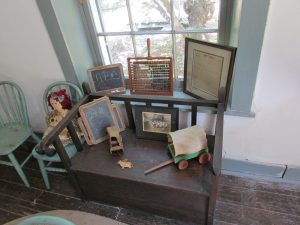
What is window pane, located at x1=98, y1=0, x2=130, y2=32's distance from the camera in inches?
54.7

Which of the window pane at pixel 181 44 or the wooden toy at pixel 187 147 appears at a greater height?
the window pane at pixel 181 44

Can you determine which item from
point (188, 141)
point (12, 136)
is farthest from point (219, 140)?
point (12, 136)

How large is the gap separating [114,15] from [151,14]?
9.4 inches

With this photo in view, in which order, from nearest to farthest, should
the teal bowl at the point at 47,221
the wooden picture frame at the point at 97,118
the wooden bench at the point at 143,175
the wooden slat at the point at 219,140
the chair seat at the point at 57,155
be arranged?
the teal bowl at the point at 47,221
the wooden slat at the point at 219,140
the wooden bench at the point at 143,175
the wooden picture frame at the point at 97,118
the chair seat at the point at 57,155

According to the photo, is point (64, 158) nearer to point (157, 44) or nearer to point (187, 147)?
point (187, 147)

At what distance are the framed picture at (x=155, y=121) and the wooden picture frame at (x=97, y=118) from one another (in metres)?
0.18

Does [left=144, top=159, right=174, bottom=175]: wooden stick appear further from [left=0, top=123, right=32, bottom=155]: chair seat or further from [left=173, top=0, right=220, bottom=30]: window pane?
[left=0, top=123, right=32, bottom=155]: chair seat

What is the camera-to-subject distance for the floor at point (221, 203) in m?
1.42

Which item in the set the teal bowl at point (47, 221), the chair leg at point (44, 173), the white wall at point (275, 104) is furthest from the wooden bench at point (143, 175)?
the teal bowl at point (47, 221)

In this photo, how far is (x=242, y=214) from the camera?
1.44 meters

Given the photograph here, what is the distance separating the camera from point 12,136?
1754 mm

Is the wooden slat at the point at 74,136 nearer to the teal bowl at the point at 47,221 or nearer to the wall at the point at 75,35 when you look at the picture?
the wall at the point at 75,35

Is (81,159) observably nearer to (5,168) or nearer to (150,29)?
(150,29)

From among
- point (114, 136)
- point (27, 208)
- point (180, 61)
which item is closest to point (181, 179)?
point (114, 136)
